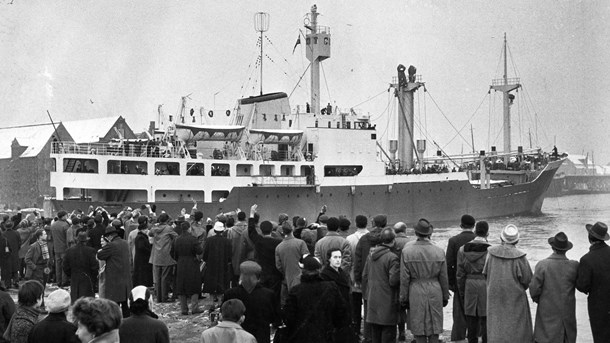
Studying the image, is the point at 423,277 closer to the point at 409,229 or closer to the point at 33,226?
the point at 33,226

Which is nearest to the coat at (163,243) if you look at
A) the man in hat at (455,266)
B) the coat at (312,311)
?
the man in hat at (455,266)

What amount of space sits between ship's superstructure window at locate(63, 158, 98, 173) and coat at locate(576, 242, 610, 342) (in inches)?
968

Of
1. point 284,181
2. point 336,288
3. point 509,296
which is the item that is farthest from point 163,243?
point 284,181

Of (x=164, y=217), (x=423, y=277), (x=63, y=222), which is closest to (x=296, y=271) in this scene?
(x=423, y=277)

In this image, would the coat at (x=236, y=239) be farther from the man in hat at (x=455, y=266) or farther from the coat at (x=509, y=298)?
the coat at (x=509, y=298)

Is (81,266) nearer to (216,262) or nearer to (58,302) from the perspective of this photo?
(216,262)

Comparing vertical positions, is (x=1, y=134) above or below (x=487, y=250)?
above

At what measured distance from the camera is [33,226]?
543 inches

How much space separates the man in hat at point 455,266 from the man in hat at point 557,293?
133 cm

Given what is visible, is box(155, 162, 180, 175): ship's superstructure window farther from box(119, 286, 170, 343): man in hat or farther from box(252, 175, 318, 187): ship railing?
box(119, 286, 170, 343): man in hat

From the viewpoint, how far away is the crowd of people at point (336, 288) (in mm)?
4785

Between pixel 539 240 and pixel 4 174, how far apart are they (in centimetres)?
5337

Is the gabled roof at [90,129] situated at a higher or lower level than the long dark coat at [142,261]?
higher

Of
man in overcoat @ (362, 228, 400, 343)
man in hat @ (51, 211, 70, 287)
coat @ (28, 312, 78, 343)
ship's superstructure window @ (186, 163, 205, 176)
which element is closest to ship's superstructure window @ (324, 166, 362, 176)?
ship's superstructure window @ (186, 163, 205, 176)
